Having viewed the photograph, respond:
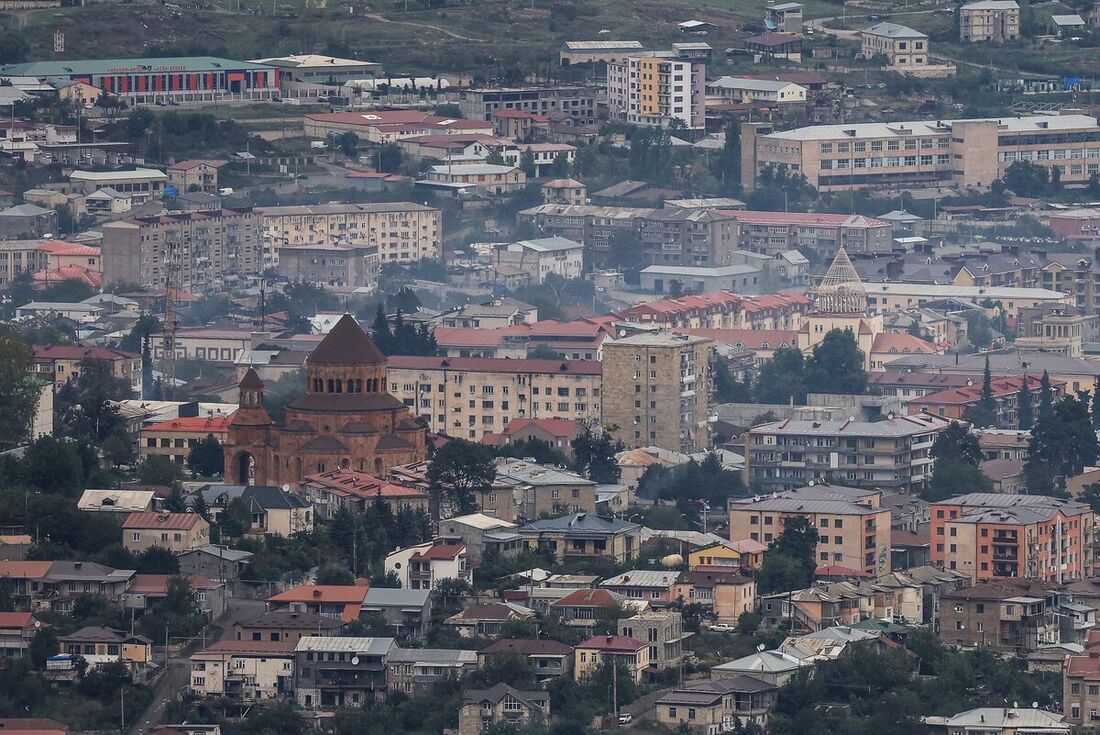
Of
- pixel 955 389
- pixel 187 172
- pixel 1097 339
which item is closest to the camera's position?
pixel 955 389

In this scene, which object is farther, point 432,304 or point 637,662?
point 432,304

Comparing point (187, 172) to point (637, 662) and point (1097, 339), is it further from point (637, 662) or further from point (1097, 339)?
point (637, 662)

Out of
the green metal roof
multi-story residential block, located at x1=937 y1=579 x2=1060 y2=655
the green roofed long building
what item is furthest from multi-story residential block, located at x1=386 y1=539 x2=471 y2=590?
the green metal roof

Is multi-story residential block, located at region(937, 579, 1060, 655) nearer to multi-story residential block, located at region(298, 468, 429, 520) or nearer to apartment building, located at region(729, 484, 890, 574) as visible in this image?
apartment building, located at region(729, 484, 890, 574)

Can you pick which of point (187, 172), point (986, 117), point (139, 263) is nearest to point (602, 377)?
point (139, 263)

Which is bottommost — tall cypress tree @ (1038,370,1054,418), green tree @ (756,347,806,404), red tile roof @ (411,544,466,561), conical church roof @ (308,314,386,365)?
green tree @ (756,347,806,404)
